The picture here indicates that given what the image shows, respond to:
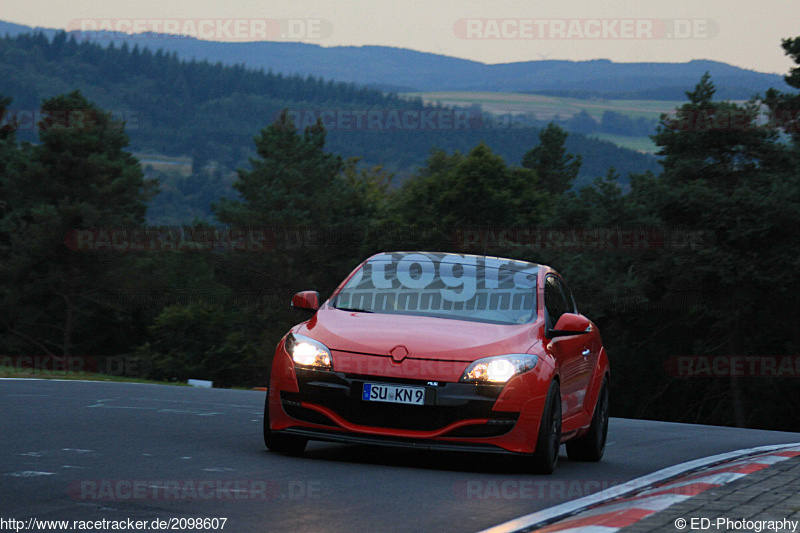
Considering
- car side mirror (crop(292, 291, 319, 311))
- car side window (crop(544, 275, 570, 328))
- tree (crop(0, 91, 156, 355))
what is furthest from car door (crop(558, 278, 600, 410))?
tree (crop(0, 91, 156, 355))

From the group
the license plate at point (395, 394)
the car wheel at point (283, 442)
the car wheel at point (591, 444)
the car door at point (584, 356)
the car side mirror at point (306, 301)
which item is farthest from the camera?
the car wheel at point (591, 444)

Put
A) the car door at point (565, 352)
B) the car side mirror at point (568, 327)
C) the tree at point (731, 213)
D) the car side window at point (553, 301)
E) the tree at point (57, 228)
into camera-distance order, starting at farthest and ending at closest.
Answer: the tree at point (57, 228)
the tree at point (731, 213)
the car side window at point (553, 301)
the car door at point (565, 352)
the car side mirror at point (568, 327)

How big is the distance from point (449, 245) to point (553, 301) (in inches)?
2319

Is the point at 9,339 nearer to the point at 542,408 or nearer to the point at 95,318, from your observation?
the point at 95,318

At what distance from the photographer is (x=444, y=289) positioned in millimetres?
10062

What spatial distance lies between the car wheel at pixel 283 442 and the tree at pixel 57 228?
70.0m

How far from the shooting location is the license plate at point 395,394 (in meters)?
8.74

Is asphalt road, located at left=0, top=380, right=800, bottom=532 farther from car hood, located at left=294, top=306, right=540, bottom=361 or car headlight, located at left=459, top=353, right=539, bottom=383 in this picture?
car hood, located at left=294, top=306, right=540, bottom=361

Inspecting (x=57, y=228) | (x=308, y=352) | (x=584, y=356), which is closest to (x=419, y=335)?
(x=308, y=352)

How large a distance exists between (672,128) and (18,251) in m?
43.1

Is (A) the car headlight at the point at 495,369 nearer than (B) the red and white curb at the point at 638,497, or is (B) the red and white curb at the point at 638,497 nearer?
(B) the red and white curb at the point at 638,497

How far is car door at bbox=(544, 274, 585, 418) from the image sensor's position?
974cm

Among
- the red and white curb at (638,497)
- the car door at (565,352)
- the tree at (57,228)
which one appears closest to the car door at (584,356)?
the car door at (565,352)

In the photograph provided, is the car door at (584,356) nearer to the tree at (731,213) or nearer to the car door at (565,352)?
the car door at (565,352)
